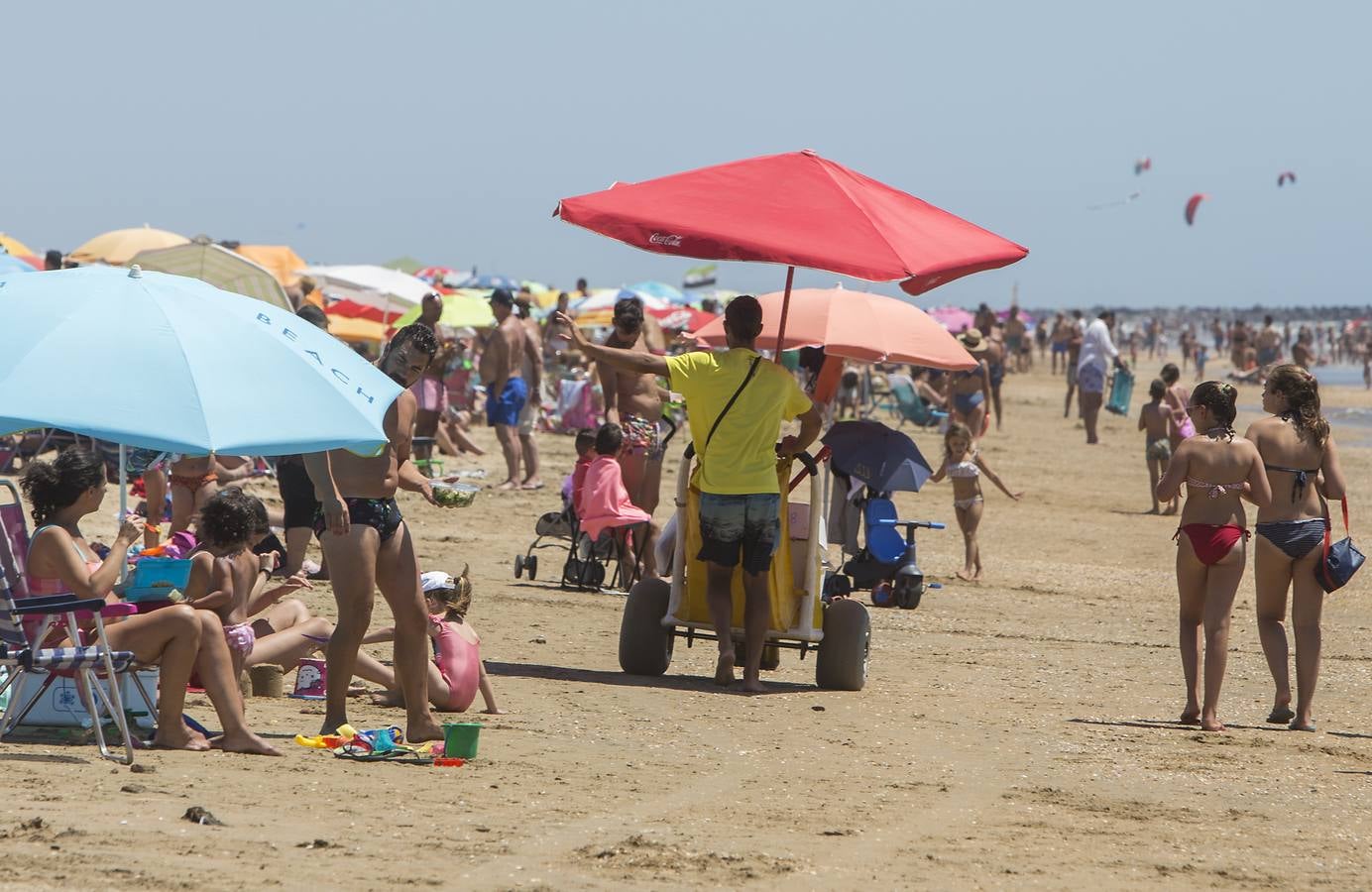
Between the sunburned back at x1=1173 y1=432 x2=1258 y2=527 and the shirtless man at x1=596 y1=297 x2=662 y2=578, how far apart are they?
378cm

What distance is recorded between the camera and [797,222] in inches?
300

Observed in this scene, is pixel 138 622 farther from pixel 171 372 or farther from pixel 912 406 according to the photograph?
pixel 912 406

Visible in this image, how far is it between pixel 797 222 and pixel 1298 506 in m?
2.34

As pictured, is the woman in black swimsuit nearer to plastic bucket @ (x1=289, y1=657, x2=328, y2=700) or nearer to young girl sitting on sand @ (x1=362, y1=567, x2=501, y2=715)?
young girl sitting on sand @ (x1=362, y1=567, x2=501, y2=715)

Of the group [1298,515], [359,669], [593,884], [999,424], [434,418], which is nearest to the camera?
[593,884]

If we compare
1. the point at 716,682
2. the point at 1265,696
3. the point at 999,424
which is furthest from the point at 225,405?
the point at 999,424

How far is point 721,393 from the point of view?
763 cm

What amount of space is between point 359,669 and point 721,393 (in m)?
1.85

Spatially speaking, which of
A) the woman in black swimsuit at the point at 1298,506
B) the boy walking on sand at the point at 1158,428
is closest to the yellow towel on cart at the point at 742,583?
the woman in black swimsuit at the point at 1298,506

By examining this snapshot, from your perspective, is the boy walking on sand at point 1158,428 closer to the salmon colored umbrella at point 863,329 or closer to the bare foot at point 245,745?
the salmon colored umbrella at point 863,329

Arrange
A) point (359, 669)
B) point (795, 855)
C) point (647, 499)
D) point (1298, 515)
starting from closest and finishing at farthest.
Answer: point (795, 855) → point (359, 669) → point (1298, 515) → point (647, 499)

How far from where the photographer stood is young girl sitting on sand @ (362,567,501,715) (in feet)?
22.8

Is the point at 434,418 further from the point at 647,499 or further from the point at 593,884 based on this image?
the point at 593,884

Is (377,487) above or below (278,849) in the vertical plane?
above
